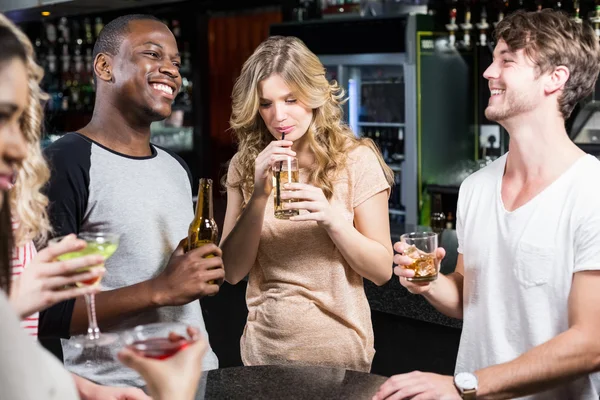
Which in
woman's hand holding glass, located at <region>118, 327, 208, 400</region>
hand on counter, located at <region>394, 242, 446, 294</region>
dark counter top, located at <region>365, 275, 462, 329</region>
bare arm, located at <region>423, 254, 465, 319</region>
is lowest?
dark counter top, located at <region>365, 275, 462, 329</region>

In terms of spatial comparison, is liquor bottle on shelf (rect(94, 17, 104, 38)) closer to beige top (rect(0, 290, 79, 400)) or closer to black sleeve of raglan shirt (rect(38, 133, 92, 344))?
black sleeve of raglan shirt (rect(38, 133, 92, 344))

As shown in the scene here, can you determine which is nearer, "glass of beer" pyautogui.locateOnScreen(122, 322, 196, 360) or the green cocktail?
"glass of beer" pyautogui.locateOnScreen(122, 322, 196, 360)

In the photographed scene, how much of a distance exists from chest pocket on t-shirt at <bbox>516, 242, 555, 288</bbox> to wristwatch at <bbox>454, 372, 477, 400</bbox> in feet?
1.06

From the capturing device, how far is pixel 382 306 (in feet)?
12.2

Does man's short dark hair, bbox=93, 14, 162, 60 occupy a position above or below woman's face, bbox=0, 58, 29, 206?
above

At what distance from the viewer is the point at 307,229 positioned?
97.1 inches

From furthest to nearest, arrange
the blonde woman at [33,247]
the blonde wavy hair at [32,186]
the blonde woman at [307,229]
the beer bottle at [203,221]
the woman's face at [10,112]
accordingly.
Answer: the blonde woman at [307,229] < the beer bottle at [203,221] < the blonde wavy hair at [32,186] < the blonde woman at [33,247] < the woman's face at [10,112]

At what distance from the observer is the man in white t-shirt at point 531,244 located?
192cm

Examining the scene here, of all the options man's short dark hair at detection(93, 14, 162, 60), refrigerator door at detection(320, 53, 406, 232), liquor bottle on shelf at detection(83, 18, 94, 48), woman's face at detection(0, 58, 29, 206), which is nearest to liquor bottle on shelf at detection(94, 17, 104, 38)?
liquor bottle on shelf at detection(83, 18, 94, 48)

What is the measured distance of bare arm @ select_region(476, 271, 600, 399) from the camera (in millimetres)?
1904

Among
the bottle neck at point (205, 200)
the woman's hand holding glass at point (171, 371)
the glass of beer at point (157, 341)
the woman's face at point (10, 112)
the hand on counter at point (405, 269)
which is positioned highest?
the woman's face at point (10, 112)

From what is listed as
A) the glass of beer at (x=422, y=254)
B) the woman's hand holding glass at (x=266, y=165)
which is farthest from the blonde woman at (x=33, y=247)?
the glass of beer at (x=422, y=254)

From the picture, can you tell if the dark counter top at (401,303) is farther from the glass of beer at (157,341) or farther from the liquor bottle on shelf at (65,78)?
the liquor bottle on shelf at (65,78)

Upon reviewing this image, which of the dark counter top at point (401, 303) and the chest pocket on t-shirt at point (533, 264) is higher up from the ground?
the chest pocket on t-shirt at point (533, 264)
